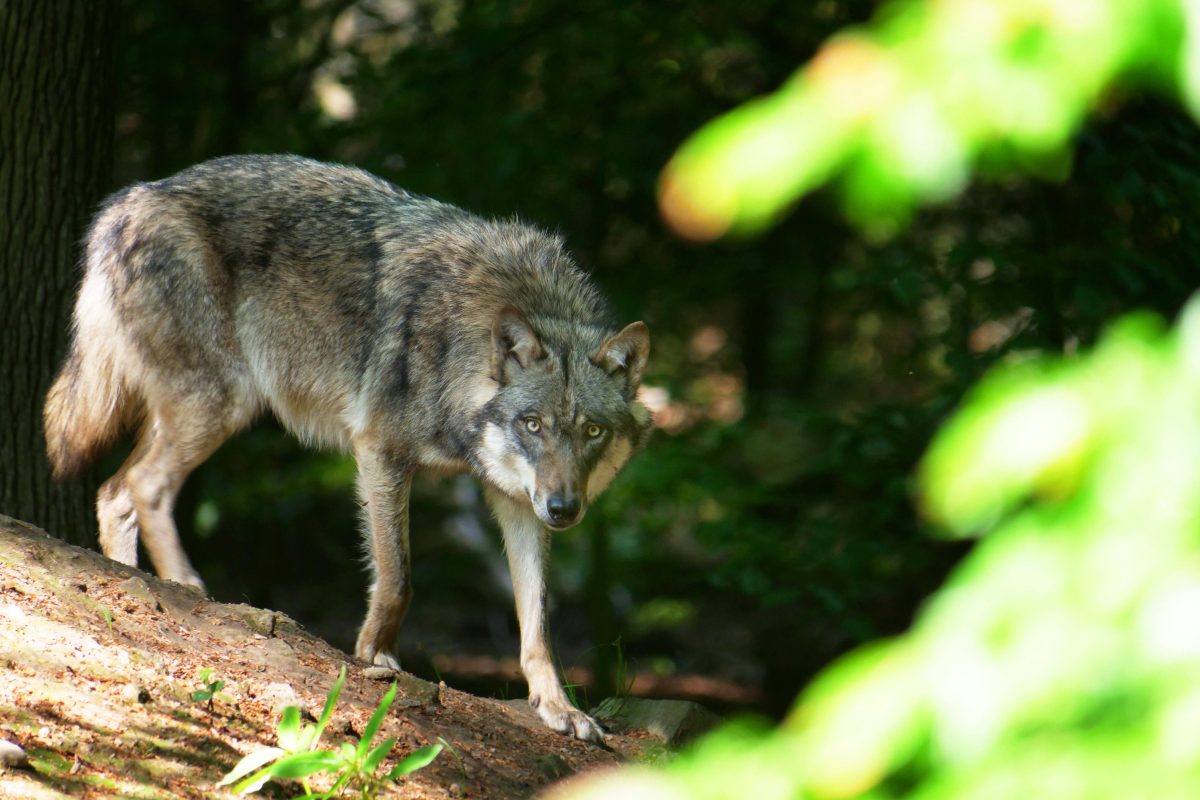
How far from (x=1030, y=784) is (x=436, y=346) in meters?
5.07

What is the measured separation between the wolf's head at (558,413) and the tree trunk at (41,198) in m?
2.17

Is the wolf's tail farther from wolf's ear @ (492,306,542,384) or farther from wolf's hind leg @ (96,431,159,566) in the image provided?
wolf's ear @ (492,306,542,384)

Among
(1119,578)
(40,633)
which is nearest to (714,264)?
(40,633)

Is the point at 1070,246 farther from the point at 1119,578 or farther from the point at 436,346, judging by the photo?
the point at 1119,578

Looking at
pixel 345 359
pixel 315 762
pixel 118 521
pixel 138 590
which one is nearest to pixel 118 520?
pixel 118 521

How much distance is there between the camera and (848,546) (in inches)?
300

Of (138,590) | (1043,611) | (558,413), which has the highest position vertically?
(1043,611)

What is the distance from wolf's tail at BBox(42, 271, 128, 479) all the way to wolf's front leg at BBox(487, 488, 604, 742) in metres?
1.86

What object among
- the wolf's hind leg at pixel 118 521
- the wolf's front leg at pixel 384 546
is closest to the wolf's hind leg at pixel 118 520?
the wolf's hind leg at pixel 118 521

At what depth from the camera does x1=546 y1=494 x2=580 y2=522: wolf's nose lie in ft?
17.4

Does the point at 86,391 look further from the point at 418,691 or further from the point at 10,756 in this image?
the point at 10,756

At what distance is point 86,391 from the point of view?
5.92 metres

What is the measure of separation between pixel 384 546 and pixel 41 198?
7.64 feet

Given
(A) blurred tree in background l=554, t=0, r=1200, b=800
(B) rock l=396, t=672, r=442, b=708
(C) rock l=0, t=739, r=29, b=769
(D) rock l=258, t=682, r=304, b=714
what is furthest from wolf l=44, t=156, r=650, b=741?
(A) blurred tree in background l=554, t=0, r=1200, b=800
